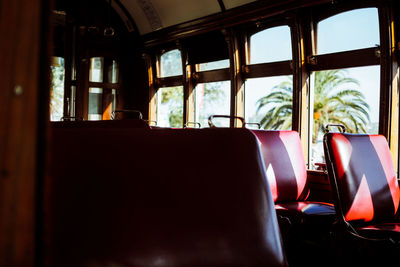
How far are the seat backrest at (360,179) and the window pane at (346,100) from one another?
1627mm

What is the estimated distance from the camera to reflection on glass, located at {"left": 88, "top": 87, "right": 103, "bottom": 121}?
24.7 ft

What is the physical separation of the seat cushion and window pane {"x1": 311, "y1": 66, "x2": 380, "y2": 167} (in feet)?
4.84

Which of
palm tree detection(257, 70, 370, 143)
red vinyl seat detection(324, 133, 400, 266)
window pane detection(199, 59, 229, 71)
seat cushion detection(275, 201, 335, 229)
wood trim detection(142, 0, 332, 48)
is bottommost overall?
seat cushion detection(275, 201, 335, 229)

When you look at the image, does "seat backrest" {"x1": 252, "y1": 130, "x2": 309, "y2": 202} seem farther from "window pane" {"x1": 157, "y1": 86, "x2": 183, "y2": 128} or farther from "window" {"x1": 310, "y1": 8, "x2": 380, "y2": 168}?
"window pane" {"x1": 157, "y1": 86, "x2": 183, "y2": 128}

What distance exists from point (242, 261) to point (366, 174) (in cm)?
173

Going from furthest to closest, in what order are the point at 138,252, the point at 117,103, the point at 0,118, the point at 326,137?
the point at 117,103 < the point at 326,137 < the point at 138,252 < the point at 0,118

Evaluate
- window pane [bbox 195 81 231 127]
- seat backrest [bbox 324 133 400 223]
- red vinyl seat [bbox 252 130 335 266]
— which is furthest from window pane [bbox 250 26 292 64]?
seat backrest [bbox 324 133 400 223]

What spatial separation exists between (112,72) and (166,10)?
6.22ft

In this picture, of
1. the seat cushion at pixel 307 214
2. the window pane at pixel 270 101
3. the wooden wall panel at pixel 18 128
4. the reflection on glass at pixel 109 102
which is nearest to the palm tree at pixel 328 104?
the window pane at pixel 270 101

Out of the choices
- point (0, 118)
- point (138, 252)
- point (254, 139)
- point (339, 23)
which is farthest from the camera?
point (339, 23)

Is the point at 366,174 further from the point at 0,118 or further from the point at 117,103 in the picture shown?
the point at 117,103

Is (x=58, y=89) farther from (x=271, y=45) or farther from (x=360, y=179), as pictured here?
(x=360, y=179)

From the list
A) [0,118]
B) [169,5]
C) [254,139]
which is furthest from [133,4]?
[0,118]

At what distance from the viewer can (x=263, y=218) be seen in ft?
2.76
